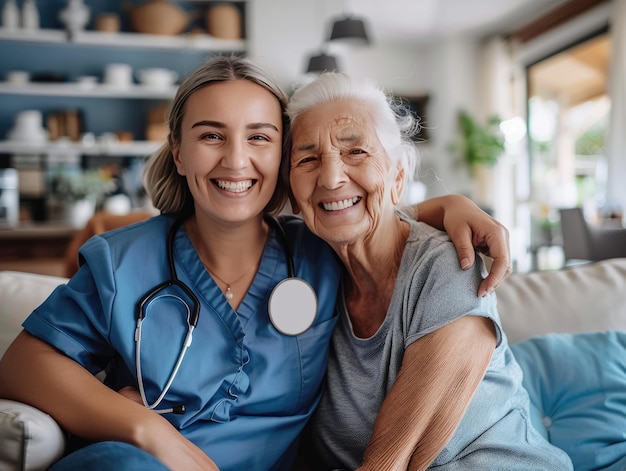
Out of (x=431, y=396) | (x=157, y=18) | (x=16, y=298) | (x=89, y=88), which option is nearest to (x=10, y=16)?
(x=89, y=88)

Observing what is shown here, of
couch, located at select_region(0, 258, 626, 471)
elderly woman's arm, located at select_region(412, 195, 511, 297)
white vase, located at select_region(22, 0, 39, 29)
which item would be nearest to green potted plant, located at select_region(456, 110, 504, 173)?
white vase, located at select_region(22, 0, 39, 29)

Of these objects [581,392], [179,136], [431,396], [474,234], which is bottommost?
[581,392]

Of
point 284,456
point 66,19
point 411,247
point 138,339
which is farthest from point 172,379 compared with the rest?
point 66,19

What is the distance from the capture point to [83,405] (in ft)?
3.56

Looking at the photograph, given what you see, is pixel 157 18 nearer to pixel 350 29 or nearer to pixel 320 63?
pixel 320 63

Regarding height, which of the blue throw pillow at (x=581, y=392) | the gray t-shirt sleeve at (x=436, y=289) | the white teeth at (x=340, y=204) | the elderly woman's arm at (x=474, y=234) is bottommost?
the blue throw pillow at (x=581, y=392)

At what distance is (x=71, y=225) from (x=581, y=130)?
630 cm

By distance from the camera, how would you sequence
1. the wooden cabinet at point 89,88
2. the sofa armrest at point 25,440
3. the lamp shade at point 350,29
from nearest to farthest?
the sofa armrest at point 25,440 → the lamp shade at point 350,29 → the wooden cabinet at point 89,88

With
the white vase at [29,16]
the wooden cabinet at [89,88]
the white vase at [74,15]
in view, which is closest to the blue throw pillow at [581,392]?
the wooden cabinet at [89,88]

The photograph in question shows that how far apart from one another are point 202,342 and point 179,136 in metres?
0.45

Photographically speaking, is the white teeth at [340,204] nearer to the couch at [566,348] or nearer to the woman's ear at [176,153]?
the woman's ear at [176,153]

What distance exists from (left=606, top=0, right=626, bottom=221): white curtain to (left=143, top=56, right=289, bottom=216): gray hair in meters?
4.92

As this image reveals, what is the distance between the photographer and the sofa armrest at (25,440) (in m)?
1.00

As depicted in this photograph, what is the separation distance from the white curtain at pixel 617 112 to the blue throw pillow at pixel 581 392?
14.6 feet
